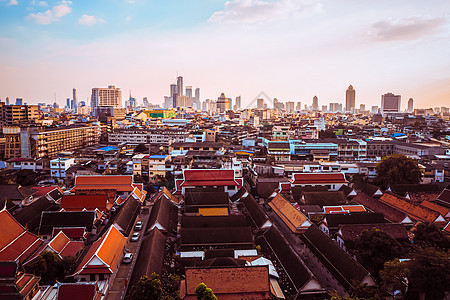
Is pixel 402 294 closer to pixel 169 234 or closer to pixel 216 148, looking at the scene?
pixel 169 234

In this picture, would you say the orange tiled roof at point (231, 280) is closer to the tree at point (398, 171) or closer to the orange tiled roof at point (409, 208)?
the orange tiled roof at point (409, 208)

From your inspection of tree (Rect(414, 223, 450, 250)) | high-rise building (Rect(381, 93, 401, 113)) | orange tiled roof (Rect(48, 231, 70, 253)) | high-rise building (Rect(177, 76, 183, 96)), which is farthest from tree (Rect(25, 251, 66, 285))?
high-rise building (Rect(177, 76, 183, 96))

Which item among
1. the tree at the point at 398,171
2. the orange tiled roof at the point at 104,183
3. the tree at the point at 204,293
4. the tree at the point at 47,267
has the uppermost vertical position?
the tree at the point at 398,171

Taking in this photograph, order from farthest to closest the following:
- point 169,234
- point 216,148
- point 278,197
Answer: point 216,148
point 278,197
point 169,234

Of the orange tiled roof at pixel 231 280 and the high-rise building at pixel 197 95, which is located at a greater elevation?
the high-rise building at pixel 197 95

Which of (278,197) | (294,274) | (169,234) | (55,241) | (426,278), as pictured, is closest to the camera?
(426,278)

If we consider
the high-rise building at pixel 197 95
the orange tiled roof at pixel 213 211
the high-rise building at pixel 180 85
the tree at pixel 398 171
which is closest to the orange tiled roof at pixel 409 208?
the tree at pixel 398 171

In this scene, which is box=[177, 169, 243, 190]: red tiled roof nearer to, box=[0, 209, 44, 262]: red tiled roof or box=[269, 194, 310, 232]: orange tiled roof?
box=[269, 194, 310, 232]: orange tiled roof

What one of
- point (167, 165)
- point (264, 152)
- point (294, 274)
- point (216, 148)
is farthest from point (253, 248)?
point (264, 152)
